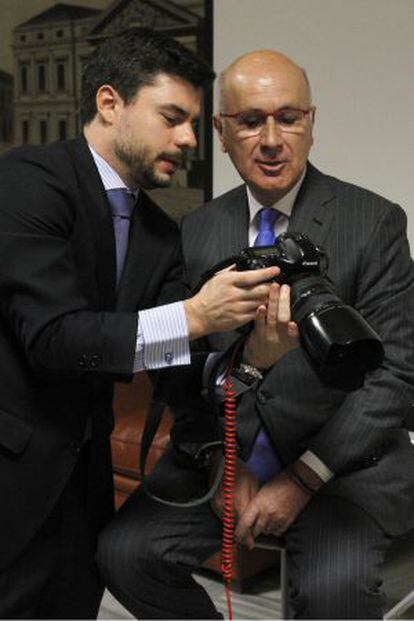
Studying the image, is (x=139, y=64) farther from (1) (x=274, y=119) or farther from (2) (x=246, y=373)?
(2) (x=246, y=373)

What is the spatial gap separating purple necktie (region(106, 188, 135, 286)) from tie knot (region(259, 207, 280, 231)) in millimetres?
284

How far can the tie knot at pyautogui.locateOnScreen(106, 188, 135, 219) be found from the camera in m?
1.71

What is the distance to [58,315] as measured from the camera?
1460 mm

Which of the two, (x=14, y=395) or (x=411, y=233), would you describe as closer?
(x=14, y=395)

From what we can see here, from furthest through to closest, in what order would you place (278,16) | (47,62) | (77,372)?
(47,62), (278,16), (77,372)

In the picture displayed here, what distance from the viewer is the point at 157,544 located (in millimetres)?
1697

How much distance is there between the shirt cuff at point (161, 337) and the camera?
1.47 metres

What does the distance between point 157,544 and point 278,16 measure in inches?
76.6

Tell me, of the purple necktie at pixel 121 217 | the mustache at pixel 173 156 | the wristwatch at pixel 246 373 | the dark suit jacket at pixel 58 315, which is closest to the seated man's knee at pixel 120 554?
the dark suit jacket at pixel 58 315

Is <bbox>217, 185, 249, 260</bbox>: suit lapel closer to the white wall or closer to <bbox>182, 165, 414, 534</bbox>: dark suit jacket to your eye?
<bbox>182, 165, 414, 534</bbox>: dark suit jacket

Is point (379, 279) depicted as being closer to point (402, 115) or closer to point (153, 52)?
point (153, 52)

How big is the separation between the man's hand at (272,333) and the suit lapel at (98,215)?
296 millimetres

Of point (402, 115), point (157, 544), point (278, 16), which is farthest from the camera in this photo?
point (278, 16)

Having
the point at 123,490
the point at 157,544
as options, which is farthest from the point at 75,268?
the point at 123,490
